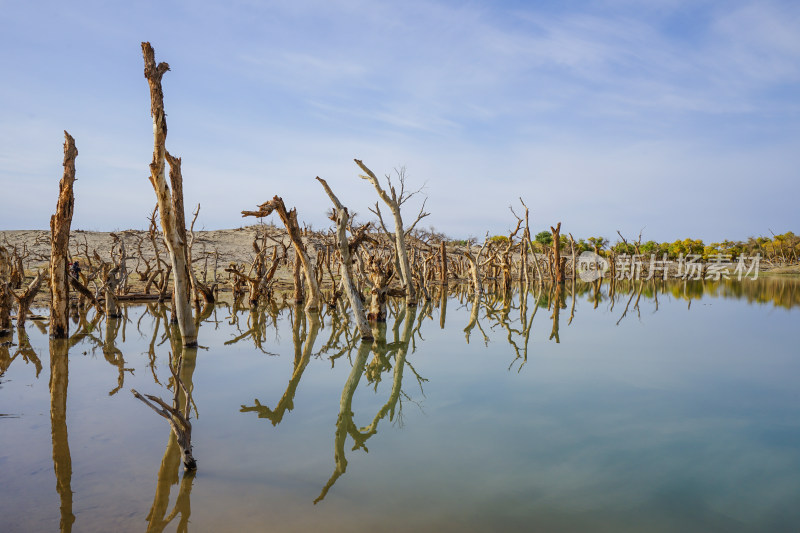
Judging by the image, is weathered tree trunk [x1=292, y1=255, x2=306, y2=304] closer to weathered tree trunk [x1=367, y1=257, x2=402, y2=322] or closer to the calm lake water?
weathered tree trunk [x1=367, y1=257, x2=402, y2=322]

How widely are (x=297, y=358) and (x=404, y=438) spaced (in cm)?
475

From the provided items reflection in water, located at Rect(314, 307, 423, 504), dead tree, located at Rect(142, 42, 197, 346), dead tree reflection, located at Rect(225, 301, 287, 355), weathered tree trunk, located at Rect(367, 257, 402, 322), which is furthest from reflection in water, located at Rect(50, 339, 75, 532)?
weathered tree trunk, located at Rect(367, 257, 402, 322)

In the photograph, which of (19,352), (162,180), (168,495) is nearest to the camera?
(168,495)

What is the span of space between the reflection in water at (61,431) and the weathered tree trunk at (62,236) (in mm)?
1001

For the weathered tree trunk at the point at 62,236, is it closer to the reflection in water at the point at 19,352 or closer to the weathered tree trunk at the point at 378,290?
the reflection in water at the point at 19,352

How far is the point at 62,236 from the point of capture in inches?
419

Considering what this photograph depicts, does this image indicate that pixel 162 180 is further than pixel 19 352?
No

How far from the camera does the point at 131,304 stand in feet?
63.9

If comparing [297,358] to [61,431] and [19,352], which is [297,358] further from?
[19,352]

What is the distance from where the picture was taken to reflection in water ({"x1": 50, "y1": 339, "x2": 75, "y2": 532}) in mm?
4023

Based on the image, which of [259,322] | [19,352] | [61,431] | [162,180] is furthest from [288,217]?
[61,431]

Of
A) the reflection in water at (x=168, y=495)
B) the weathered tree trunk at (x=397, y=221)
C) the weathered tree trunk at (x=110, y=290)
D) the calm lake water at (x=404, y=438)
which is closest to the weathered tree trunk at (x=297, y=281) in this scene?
the weathered tree trunk at (x=397, y=221)

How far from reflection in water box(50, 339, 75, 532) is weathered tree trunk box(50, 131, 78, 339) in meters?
1.00

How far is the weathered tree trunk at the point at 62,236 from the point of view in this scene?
10.5 meters
